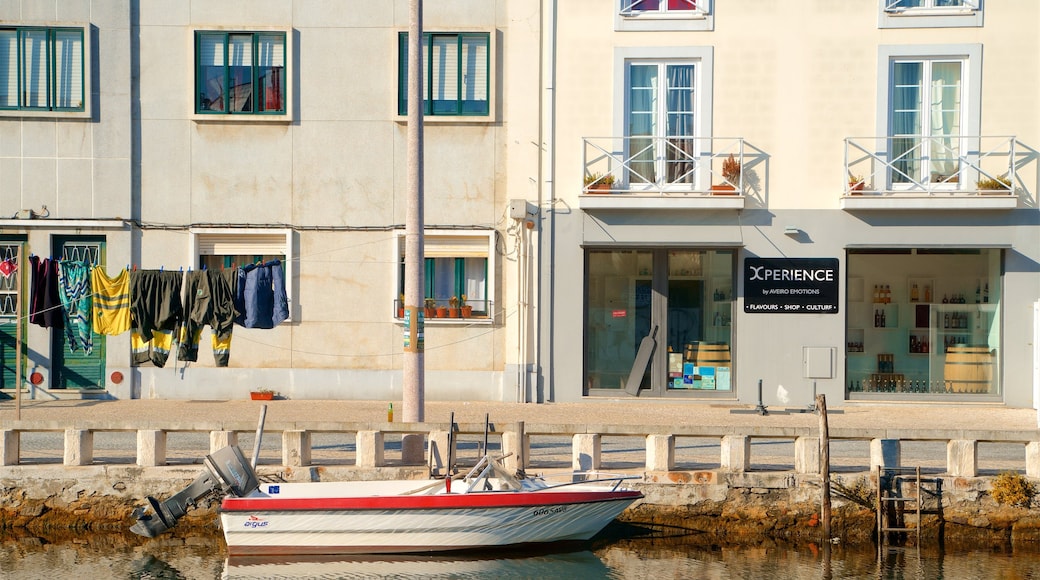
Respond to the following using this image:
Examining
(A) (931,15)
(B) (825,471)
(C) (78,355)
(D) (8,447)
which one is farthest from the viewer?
(C) (78,355)

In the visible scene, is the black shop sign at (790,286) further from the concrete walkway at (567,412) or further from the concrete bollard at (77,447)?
the concrete bollard at (77,447)

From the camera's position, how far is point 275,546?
13.4 metres

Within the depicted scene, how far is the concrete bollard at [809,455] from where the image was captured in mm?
13953

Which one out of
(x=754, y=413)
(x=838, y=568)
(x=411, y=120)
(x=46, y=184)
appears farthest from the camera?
(x=46, y=184)

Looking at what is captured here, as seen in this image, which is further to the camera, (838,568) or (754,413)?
(754,413)

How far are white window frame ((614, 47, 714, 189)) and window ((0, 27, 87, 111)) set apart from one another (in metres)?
10.0

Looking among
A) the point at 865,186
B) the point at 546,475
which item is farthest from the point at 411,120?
the point at 865,186

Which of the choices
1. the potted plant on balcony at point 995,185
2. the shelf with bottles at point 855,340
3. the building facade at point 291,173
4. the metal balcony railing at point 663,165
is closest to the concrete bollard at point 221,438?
the building facade at point 291,173

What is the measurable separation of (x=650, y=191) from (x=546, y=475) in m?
9.04

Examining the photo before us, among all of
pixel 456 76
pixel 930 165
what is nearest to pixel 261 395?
Result: pixel 456 76

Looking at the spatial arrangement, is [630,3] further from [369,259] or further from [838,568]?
[838,568]

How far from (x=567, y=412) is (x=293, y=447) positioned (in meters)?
7.23

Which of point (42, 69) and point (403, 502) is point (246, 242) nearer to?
point (42, 69)

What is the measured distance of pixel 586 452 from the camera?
1402 centimetres
